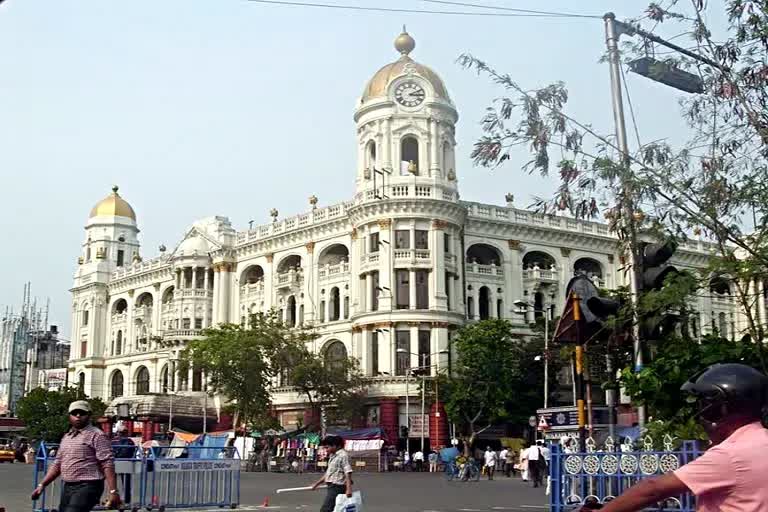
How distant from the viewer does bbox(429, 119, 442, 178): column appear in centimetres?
5294

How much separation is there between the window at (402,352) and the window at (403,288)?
4.89 feet

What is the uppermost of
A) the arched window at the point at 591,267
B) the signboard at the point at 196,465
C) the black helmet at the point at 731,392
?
the arched window at the point at 591,267

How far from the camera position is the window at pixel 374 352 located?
5200 centimetres

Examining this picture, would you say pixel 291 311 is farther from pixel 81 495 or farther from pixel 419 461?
pixel 81 495

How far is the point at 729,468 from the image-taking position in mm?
3361

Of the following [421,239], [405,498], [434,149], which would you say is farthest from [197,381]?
[405,498]

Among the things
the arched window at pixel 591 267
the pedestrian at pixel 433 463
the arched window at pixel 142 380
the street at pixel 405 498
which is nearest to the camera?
the street at pixel 405 498

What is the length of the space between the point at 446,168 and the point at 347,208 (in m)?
6.10

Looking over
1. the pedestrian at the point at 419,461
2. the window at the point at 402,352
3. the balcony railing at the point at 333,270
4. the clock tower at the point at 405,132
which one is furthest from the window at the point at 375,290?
the pedestrian at the point at 419,461

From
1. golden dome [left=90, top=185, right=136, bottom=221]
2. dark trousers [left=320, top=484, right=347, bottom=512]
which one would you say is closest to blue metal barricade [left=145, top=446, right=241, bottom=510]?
dark trousers [left=320, top=484, right=347, bottom=512]

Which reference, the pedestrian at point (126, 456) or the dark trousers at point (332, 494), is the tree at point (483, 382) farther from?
the dark trousers at point (332, 494)

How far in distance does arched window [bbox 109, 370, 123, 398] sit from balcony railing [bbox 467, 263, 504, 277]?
30.9 m

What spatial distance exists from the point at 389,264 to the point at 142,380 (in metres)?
26.4

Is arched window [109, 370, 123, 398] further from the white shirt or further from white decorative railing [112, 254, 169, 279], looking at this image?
the white shirt
